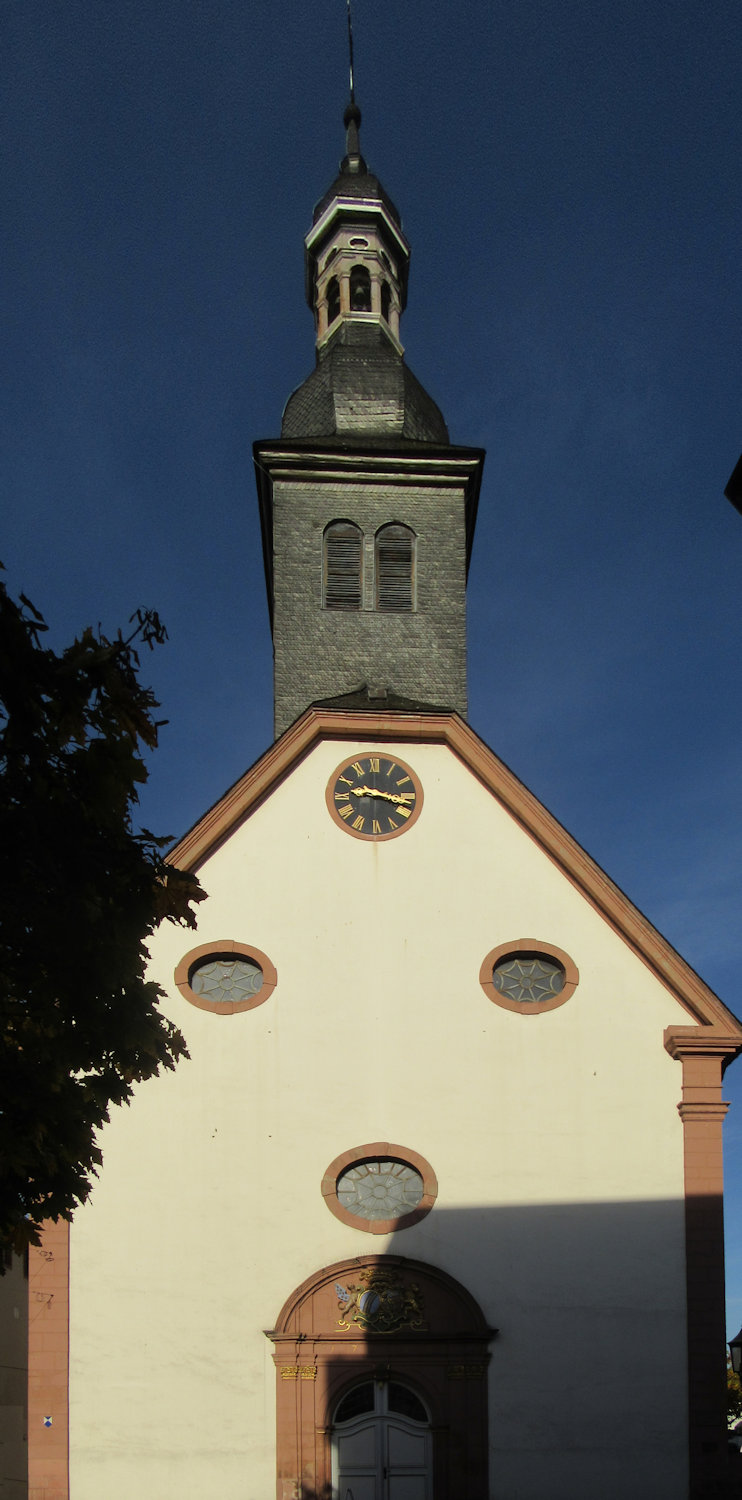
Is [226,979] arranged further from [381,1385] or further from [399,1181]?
[381,1385]

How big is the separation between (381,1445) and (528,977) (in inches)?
208

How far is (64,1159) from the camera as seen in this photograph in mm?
9141

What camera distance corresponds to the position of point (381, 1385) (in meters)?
16.1

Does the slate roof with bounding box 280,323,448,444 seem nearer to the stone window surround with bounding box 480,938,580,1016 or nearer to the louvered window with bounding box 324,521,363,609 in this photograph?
the louvered window with bounding box 324,521,363,609

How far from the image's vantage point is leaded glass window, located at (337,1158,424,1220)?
54.2ft

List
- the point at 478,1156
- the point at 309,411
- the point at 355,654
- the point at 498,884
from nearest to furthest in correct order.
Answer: the point at 478,1156 → the point at 498,884 → the point at 355,654 → the point at 309,411

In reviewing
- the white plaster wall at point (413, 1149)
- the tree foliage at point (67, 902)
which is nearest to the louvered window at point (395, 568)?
the white plaster wall at point (413, 1149)

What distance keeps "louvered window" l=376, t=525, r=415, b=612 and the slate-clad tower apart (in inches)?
0.6

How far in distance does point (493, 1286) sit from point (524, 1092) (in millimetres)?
2104

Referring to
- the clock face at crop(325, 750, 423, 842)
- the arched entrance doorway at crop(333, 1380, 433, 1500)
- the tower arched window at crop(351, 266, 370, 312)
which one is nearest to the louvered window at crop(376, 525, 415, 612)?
the clock face at crop(325, 750, 423, 842)

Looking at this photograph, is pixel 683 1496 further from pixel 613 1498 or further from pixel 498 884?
pixel 498 884

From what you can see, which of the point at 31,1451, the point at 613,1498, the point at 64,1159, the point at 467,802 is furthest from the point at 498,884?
the point at 64,1159

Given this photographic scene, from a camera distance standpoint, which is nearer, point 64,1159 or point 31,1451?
point 64,1159

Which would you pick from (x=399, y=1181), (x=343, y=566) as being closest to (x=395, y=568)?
(x=343, y=566)
